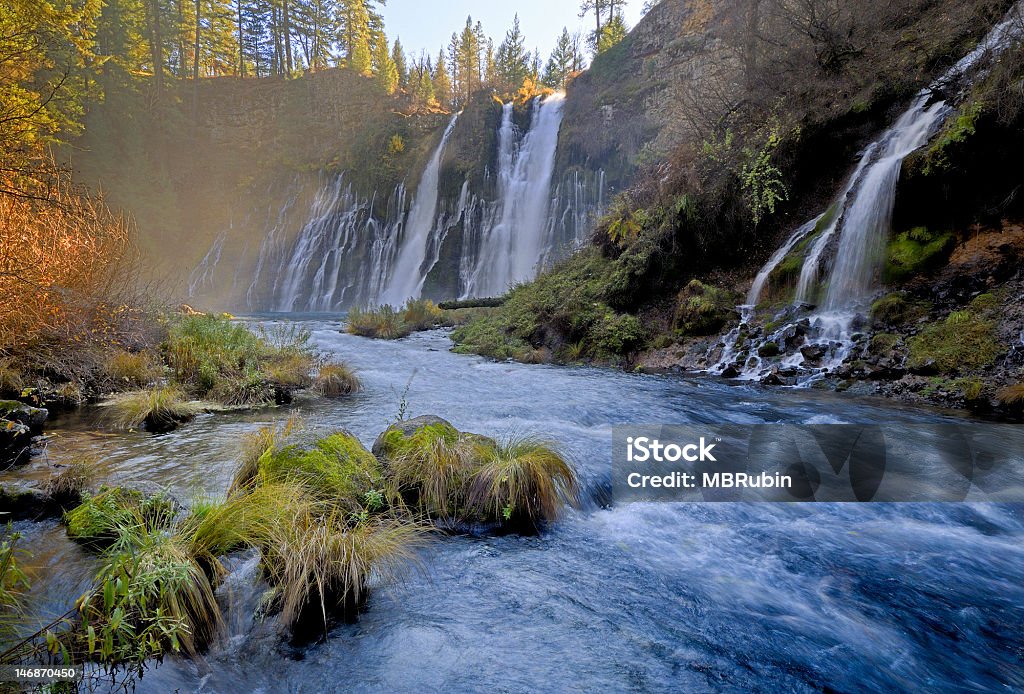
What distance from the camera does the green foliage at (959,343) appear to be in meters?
6.85

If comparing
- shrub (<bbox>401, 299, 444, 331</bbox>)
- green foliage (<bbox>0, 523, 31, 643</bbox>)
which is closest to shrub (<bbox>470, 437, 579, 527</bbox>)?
green foliage (<bbox>0, 523, 31, 643</bbox>)

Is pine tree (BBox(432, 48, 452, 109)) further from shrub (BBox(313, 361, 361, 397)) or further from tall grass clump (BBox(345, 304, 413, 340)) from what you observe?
shrub (BBox(313, 361, 361, 397))

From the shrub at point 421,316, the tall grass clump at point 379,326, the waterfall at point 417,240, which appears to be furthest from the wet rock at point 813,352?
the waterfall at point 417,240

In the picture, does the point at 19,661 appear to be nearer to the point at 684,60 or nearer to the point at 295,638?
the point at 295,638

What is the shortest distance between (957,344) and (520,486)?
7.33m

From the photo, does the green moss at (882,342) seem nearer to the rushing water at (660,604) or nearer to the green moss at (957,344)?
the green moss at (957,344)

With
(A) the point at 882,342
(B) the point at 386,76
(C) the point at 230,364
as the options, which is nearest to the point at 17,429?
(C) the point at 230,364

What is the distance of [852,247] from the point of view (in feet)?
30.7

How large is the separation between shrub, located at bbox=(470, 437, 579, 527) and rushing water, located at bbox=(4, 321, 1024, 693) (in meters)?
0.20

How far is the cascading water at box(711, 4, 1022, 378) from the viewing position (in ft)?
28.7

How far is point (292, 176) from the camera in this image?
133ft

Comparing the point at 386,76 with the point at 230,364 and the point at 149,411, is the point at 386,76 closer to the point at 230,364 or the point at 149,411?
the point at 230,364

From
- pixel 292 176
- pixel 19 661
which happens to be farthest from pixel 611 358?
pixel 292 176

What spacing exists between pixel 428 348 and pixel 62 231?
889cm
